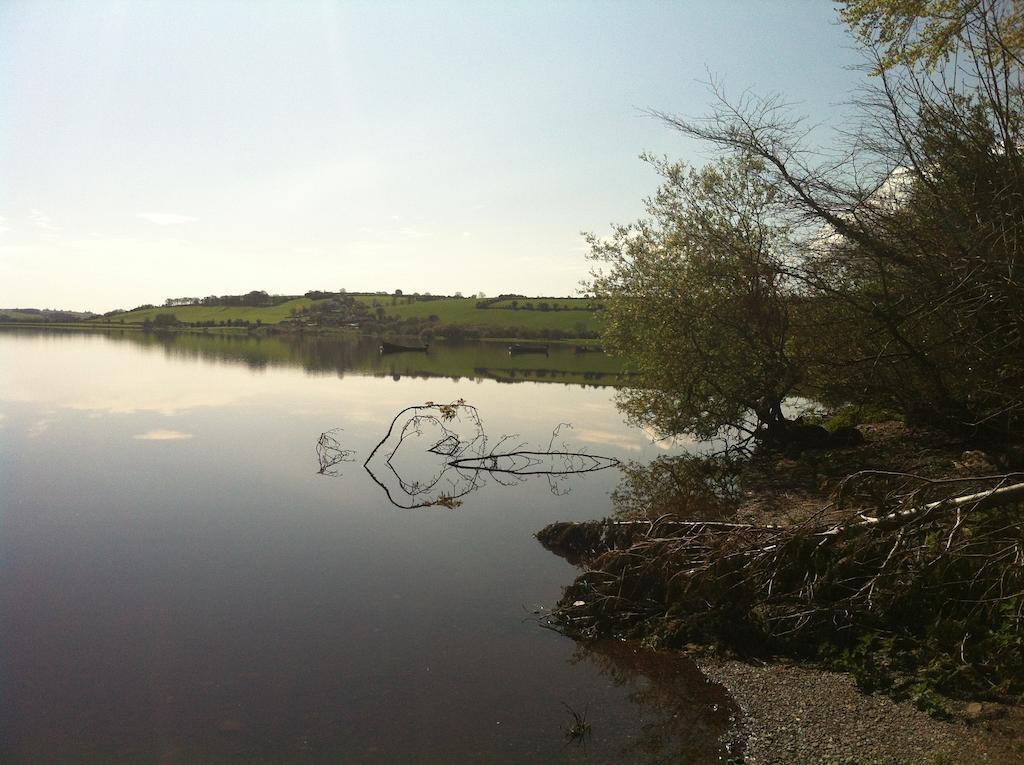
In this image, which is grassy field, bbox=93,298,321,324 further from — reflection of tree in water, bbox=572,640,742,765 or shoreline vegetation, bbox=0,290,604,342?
reflection of tree in water, bbox=572,640,742,765

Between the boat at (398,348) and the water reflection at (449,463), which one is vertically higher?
the boat at (398,348)

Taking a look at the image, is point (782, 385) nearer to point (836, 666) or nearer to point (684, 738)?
point (836, 666)

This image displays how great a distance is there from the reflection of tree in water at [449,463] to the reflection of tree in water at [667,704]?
31.0 feet

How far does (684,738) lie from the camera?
8.78 metres

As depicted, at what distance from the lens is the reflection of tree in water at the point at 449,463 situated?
70.6ft

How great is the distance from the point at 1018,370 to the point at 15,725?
50.3 ft

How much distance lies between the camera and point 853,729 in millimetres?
8391

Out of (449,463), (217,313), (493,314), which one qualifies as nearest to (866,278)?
(449,463)

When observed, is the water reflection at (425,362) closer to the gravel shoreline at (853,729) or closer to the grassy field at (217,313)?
the gravel shoreline at (853,729)

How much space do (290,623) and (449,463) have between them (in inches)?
520

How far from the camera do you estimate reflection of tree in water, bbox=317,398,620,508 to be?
21.5 meters

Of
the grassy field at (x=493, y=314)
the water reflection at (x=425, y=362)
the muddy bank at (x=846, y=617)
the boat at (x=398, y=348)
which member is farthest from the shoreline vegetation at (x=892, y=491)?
the grassy field at (x=493, y=314)

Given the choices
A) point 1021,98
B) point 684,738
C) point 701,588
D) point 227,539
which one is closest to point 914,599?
point 701,588

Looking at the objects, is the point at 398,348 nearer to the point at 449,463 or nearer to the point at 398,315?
the point at 398,315
